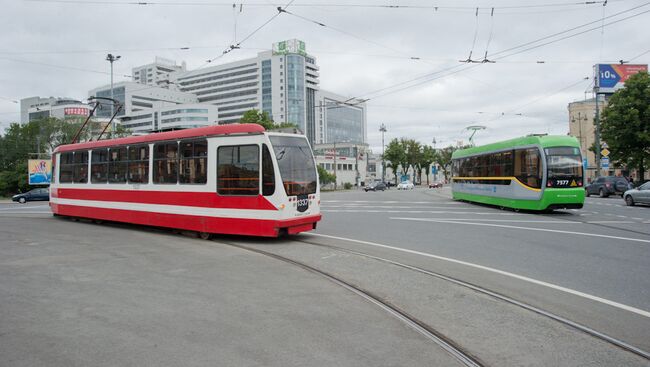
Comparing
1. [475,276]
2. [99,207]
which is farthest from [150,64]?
[475,276]

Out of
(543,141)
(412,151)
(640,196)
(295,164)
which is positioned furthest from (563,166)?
(412,151)

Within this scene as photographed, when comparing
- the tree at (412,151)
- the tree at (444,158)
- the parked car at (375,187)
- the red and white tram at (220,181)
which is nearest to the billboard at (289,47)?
the tree at (444,158)

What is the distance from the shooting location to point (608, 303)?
617cm

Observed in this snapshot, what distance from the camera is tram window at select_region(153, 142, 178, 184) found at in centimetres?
1354

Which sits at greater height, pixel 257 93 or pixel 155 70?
pixel 155 70

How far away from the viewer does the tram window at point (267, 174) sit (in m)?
11.4

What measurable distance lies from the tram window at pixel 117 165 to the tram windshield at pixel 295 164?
21.9 ft

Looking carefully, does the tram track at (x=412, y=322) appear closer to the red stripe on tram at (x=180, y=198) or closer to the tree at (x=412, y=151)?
the red stripe on tram at (x=180, y=198)

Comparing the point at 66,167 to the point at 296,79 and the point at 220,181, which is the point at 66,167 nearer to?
the point at 220,181

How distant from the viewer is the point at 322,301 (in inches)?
252

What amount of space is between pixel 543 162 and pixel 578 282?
1244 centimetres

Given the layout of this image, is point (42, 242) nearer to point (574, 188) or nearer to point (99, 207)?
point (99, 207)

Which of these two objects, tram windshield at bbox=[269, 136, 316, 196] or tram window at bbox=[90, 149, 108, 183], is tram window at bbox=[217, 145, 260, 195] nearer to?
tram windshield at bbox=[269, 136, 316, 196]

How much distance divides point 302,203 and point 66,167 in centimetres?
1243
